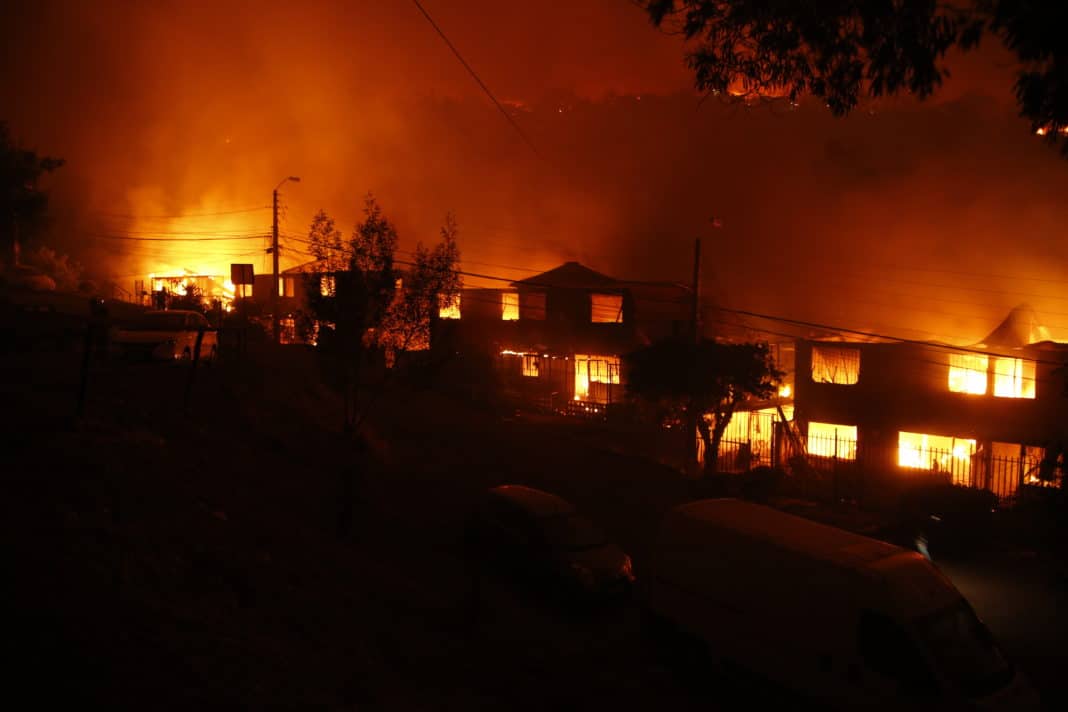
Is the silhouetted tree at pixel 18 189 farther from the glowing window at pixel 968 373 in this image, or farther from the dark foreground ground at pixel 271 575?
the glowing window at pixel 968 373

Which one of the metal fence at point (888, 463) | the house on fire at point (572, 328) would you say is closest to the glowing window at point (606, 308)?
the house on fire at point (572, 328)

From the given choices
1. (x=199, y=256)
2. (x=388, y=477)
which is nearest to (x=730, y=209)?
(x=199, y=256)

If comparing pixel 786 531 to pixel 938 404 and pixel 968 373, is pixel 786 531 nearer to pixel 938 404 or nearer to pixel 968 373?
pixel 938 404

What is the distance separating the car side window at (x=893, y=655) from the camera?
6.86 meters

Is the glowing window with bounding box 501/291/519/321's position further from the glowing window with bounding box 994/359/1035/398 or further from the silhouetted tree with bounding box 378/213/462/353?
the silhouetted tree with bounding box 378/213/462/353

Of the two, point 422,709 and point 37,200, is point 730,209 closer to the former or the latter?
point 37,200

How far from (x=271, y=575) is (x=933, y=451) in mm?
26182

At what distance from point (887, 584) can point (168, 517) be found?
7900 millimetres

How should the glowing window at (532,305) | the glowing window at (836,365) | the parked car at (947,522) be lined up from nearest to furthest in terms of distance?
1. the parked car at (947,522)
2. the glowing window at (836,365)
3. the glowing window at (532,305)

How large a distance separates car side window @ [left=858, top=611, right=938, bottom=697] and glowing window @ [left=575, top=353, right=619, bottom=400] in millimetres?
28556

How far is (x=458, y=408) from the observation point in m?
23.3

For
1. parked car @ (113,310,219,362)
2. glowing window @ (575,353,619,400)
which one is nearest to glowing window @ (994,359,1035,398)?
glowing window @ (575,353,619,400)

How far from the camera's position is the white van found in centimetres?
695

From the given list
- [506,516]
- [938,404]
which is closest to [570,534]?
[506,516]
